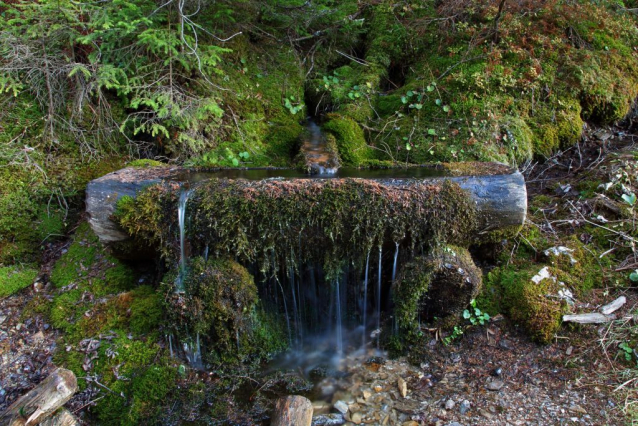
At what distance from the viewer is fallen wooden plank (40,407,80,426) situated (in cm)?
310

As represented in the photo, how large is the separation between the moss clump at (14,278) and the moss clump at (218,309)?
2.13m

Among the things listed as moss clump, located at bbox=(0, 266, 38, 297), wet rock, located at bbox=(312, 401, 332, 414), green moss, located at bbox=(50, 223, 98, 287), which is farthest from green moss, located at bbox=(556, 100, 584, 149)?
moss clump, located at bbox=(0, 266, 38, 297)

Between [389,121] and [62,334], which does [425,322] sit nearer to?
[389,121]

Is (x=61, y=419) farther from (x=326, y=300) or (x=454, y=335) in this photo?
(x=454, y=335)

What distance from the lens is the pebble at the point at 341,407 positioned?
11.7ft

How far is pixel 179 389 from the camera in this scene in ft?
11.9

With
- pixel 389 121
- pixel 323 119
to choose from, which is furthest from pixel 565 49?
pixel 323 119

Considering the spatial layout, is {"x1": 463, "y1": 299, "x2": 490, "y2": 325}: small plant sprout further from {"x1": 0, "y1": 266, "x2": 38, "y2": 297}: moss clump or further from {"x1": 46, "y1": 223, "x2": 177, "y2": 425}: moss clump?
{"x1": 0, "y1": 266, "x2": 38, "y2": 297}: moss clump

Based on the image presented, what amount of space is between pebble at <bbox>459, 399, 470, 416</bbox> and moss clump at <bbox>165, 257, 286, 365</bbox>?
6.67ft

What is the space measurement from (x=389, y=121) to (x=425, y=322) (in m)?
3.28

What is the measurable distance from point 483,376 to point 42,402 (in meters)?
3.72

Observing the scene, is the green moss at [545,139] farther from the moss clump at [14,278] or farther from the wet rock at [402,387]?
the moss clump at [14,278]

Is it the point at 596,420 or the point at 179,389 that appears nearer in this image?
the point at 596,420

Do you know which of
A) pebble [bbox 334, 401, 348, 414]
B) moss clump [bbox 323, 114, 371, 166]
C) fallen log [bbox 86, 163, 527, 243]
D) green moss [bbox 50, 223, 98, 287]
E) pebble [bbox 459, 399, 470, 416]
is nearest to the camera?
pebble [bbox 459, 399, 470, 416]
